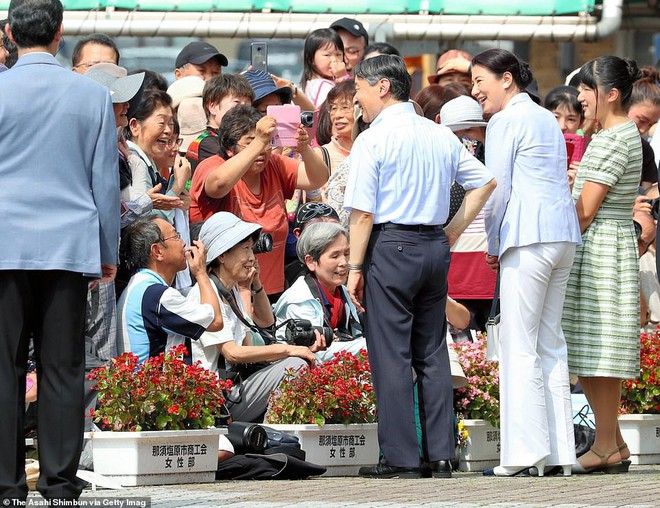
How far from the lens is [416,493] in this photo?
739cm

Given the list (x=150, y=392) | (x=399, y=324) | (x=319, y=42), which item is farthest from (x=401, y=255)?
(x=319, y=42)

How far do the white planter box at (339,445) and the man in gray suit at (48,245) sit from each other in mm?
2419

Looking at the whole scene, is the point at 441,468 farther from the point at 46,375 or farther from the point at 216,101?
the point at 216,101

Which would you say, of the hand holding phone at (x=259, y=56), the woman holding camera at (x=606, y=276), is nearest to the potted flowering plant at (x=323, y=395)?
the woman holding camera at (x=606, y=276)

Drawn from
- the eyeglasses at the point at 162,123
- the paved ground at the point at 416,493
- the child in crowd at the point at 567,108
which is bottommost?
the paved ground at the point at 416,493

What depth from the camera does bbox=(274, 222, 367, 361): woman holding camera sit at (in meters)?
9.67

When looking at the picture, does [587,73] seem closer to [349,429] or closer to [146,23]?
[349,429]

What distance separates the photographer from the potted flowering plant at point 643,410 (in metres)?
9.57

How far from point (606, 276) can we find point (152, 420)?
2.61 metres

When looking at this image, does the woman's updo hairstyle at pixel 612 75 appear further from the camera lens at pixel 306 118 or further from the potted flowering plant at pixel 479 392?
the camera lens at pixel 306 118

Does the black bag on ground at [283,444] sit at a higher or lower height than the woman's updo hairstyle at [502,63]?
lower

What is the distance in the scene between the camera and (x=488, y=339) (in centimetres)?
863

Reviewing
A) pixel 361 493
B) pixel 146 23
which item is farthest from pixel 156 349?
pixel 146 23

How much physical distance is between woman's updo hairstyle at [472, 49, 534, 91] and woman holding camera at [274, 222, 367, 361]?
1.61 meters
